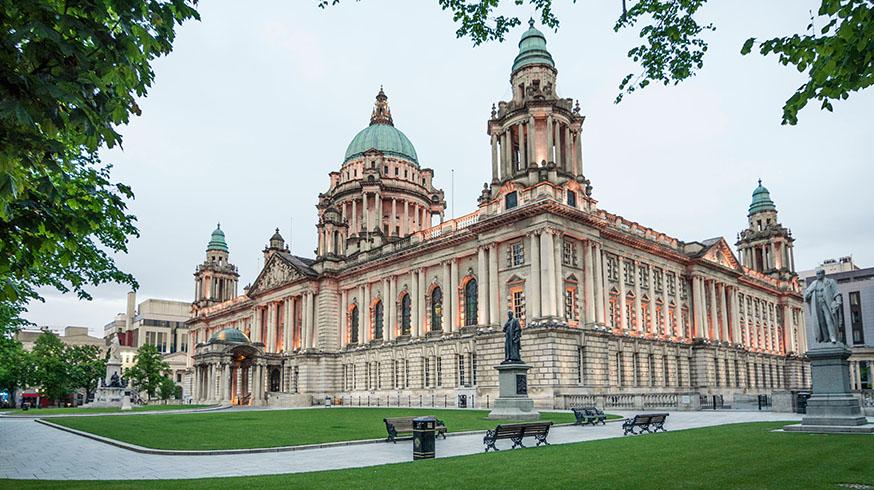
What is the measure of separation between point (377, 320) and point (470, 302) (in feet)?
48.3

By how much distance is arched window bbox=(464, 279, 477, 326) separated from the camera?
54.2 m

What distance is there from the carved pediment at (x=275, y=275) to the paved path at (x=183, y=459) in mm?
48815

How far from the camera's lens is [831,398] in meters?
21.4

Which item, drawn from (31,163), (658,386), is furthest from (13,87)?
(658,386)

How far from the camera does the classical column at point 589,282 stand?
159 feet

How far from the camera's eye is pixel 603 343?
47.8m

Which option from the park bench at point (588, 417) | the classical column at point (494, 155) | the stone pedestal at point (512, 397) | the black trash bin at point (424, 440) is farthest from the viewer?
the classical column at point (494, 155)

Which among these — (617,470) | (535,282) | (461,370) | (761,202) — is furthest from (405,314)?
(761,202)

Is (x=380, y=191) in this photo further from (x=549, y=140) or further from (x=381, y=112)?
(x=549, y=140)

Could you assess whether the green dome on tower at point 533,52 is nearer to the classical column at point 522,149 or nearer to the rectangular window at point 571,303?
the classical column at point 522,149

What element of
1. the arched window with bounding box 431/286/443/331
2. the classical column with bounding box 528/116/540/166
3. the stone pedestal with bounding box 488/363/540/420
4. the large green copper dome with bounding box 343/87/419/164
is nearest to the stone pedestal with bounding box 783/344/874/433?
the stone pedestal with bounding box 488/363/540/420

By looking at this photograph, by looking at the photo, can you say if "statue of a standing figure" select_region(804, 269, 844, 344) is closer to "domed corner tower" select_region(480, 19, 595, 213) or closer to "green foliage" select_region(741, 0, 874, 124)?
"green foliage" select_region(741, 0, 874, 124)

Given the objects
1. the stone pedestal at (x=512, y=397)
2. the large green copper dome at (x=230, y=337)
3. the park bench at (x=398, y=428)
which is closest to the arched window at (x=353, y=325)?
the large green copper dome at (x=230, y=337)

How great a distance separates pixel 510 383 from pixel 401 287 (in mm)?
34789
